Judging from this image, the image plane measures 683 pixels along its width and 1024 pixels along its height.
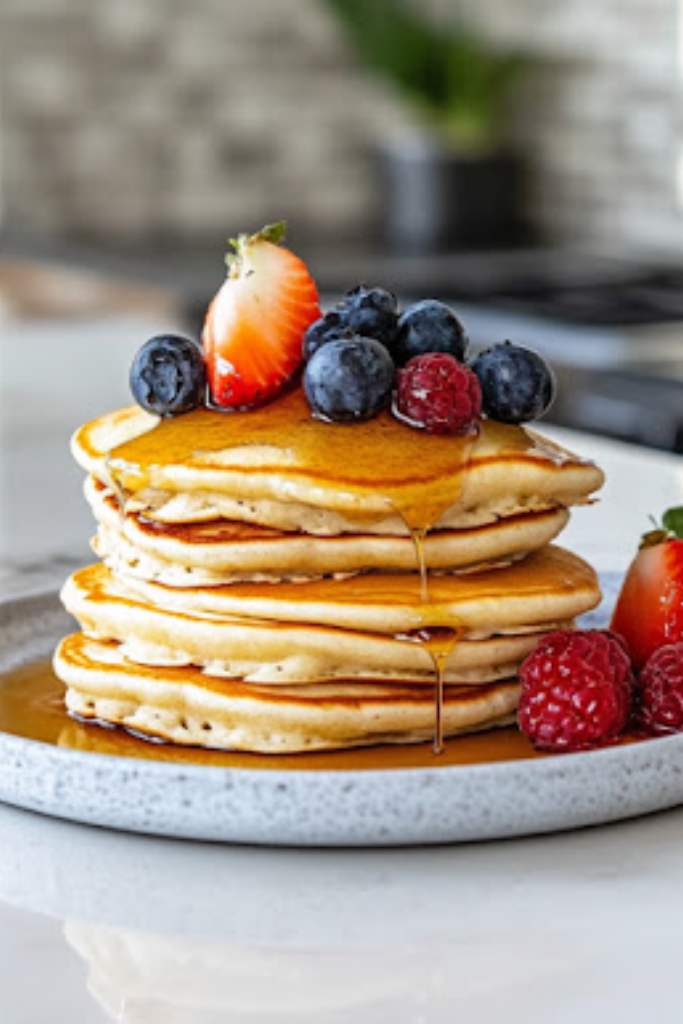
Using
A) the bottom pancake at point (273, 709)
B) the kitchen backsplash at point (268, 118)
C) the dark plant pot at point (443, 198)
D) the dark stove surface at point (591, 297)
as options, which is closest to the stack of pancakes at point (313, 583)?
the bottom pancake at point (273, 709)

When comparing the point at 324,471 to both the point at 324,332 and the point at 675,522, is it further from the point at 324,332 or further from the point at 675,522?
the point at 675,522

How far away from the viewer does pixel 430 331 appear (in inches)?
47.4

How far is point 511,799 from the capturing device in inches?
39.0

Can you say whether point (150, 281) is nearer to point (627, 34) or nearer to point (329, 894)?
point (627, 34)

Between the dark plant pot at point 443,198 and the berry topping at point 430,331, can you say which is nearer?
the berry topping at point 430,331

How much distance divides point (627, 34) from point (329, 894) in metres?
4.45

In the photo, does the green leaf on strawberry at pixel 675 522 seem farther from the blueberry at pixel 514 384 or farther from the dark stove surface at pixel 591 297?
the dark stove surface at pixel 591 297

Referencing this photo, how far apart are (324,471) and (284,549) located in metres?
0.06

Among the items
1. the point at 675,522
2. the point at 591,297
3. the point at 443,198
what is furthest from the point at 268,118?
the point at 675,522

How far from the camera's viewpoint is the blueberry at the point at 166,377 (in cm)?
119

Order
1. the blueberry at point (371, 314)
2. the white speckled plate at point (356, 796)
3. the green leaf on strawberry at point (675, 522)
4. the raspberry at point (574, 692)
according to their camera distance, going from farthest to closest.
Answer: the green leaf on strawberry at point (675, 522)
the blueberry at point (371, 314)
the raspberry at point (574, 692)
the white speckled plate at point (356, 796)

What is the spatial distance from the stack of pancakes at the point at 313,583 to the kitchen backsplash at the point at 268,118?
12.9 ft

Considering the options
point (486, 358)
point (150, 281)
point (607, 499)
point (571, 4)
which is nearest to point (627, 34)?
point (571, 4)

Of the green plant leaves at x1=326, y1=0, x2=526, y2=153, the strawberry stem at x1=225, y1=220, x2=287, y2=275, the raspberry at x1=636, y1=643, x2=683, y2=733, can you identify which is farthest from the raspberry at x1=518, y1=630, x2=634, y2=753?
the green plant leaves at x1=326, y1=0, x2=526, y2=153
